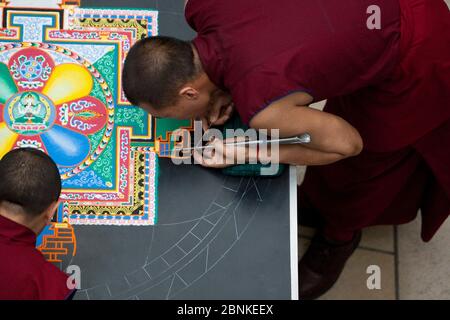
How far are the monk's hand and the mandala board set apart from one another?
0.10 m

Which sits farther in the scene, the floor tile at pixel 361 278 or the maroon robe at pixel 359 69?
the floor tile at pixel 361 278

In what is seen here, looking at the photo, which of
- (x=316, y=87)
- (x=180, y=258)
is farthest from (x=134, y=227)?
(x=316, y=87)

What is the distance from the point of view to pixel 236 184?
1.65 metres

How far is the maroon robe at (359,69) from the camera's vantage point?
4.65ft

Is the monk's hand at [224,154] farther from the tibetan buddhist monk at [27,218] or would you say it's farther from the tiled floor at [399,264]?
the tiled floor at [399,264]

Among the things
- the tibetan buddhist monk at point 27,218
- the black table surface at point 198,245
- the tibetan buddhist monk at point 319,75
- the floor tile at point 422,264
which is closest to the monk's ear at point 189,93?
the tibetan buddhist monk at point 319,75

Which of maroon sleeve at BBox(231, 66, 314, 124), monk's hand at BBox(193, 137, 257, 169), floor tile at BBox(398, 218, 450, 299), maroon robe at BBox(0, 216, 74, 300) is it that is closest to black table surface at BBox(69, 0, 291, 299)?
monk's hand at BBox(193, 137, 257, 169)

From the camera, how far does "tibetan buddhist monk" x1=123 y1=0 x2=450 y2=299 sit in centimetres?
142

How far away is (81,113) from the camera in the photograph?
5.58ft

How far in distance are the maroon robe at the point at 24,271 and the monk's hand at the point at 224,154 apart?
455mm

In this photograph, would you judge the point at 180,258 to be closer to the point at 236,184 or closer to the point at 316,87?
the point at 236,184

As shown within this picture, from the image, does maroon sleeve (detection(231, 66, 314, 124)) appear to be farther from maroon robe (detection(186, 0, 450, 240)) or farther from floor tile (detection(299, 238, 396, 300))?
floor tile (detection(299, 238, 396, 300))

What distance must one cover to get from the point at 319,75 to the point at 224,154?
321mm

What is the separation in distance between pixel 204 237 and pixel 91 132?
1.34 feet
